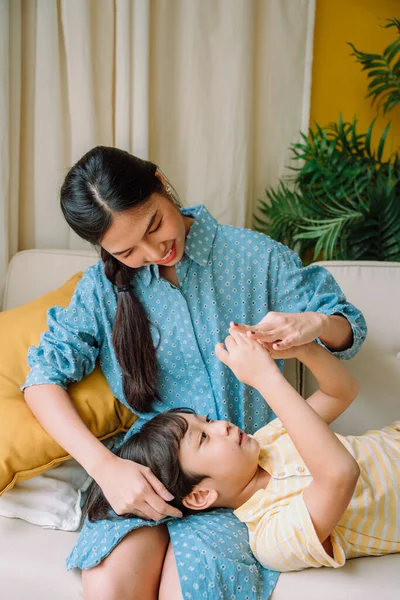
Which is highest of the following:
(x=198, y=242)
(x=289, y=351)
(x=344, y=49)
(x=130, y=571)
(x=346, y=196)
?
(x=344, y=49)

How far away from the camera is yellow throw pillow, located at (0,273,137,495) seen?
1317 millimetres

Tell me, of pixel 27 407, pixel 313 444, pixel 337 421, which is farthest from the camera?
pixel 337 421

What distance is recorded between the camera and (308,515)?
1.08 m

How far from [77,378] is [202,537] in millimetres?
520

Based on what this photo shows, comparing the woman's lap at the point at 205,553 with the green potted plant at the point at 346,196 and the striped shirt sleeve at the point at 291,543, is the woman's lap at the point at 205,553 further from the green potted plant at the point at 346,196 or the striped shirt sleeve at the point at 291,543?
the green potted plant at the point at 346,196

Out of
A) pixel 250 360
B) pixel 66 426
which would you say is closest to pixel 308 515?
pixel 250 360

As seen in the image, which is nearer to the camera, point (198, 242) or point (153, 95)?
point (198, 242)

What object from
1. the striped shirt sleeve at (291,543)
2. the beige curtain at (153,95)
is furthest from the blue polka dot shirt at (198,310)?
the beige curtain at (153,95)

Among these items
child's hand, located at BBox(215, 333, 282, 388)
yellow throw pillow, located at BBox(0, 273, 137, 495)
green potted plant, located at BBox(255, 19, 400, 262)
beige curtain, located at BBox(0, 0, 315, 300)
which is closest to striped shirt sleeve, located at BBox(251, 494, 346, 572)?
child's hand, located at BBox(215, 333, 282, 388)

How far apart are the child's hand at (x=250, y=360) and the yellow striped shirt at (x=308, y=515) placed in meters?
0.24

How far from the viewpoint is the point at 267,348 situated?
3.89ft

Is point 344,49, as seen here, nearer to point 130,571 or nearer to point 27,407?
point 27,407

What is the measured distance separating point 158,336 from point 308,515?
592mm

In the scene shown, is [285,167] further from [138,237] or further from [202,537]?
[202,537]
